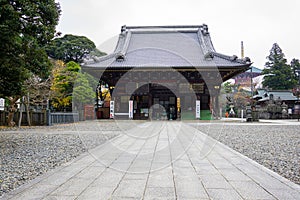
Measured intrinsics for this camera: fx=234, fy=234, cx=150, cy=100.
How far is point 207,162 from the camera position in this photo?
4293 mm

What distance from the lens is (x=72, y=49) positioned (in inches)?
1177

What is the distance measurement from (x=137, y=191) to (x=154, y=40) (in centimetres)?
2109

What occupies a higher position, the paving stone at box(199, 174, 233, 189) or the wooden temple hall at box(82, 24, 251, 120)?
the wooden temple hall at box(82, 24, 251, 120)

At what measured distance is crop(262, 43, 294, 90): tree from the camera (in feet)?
118

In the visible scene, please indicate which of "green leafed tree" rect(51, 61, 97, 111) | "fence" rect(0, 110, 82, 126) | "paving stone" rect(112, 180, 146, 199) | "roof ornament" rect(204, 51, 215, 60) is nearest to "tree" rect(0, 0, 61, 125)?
"paving stone" rect(112, 180, 146, 199)

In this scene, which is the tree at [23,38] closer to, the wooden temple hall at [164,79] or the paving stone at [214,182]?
the paving stone at [214,182]

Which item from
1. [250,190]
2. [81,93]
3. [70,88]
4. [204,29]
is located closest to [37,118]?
[81,93]

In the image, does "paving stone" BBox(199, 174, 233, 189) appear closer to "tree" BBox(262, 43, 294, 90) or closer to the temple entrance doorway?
the temple entrance doorway

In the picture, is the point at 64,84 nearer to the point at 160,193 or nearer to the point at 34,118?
the point at 34,118

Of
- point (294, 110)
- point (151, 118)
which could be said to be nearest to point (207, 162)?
point (151, 118)

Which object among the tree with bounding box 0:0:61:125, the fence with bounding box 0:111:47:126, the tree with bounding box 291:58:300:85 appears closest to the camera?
the tree with bounding box 0:0:61:125

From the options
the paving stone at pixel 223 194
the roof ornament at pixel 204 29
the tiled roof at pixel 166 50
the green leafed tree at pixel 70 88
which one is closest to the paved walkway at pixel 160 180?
the paving stone at pixel 223 194

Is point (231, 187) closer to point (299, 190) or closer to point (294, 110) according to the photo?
point (299, 190)

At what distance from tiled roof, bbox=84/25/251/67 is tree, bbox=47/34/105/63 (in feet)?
29.1
